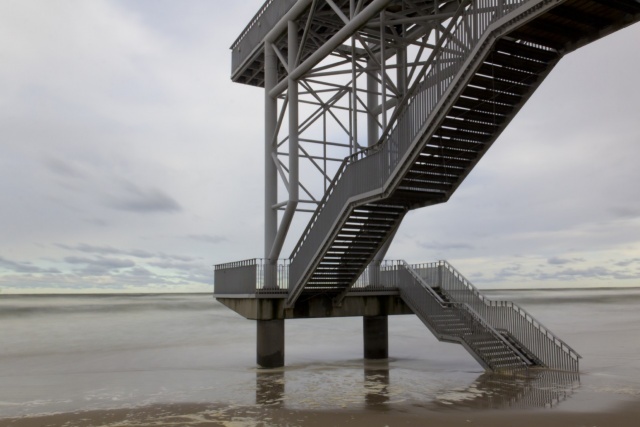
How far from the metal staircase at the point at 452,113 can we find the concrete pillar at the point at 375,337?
A: 611cm

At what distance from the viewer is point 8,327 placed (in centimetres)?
5322

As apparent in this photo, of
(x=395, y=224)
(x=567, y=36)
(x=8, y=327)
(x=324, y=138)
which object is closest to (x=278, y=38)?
(x=324, y=138)

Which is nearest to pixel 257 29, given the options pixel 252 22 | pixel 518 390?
pixel 252 22

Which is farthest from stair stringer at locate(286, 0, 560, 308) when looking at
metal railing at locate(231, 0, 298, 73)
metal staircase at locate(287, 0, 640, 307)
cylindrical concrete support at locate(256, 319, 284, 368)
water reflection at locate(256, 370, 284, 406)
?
metal railing at locate(231, 0, 298, 73)

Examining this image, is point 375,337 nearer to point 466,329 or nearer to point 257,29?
point 466,329

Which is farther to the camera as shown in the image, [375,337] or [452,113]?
[375,337]

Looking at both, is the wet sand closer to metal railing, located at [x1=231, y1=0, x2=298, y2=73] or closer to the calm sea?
the calm sea

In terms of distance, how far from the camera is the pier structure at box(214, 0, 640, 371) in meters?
12.4

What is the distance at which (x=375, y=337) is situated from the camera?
2391 cm

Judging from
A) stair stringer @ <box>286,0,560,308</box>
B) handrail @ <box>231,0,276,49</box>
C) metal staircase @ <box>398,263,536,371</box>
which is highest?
handrail @ <box>231,0,276,49</box>

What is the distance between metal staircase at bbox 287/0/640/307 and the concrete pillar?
611cm

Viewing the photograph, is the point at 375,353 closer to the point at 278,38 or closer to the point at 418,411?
the point at 418,411

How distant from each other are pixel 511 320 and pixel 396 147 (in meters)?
7.13

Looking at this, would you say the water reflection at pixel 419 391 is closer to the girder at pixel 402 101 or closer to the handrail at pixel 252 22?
the girder at pixel 402 101
